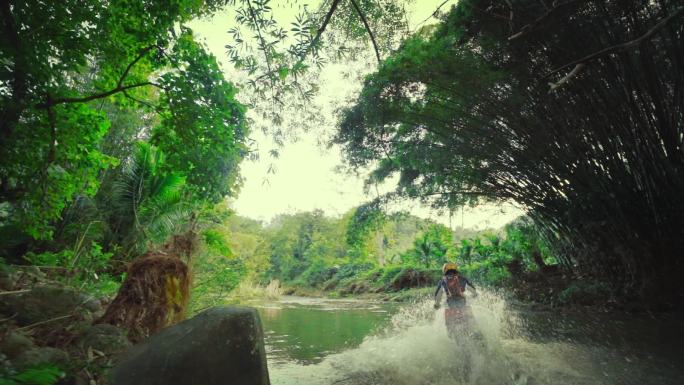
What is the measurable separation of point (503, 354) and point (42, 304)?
6.40m

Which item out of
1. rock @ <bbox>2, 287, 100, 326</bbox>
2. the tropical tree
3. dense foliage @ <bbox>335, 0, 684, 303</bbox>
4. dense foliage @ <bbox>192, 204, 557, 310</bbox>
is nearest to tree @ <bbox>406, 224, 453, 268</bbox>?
dense foliage @ <bbox>192, 204, 557, 310</bbox>

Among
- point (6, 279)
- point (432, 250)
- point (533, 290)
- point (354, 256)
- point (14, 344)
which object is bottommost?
point (533, 290)

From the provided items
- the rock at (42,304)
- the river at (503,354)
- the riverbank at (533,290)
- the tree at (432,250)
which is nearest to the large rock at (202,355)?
the rock at (42,304)

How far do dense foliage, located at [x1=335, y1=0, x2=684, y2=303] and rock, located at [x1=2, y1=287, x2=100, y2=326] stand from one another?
566cm

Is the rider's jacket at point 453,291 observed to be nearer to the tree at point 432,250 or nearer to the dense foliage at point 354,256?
the dense foliage at point 354,256

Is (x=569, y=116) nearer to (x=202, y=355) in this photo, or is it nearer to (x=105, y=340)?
(x=202, y=355)

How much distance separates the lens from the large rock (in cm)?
304

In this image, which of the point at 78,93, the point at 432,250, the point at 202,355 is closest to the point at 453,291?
the point at 202,355

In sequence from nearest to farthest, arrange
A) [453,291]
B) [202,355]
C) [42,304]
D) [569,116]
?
1. [202,355]
2. [42,304]
3. [453,291]
4. [569,116]

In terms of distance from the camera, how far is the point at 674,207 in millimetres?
6305

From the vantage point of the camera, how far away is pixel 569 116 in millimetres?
6250

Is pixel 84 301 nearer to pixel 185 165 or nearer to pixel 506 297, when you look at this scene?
pixel 185 165

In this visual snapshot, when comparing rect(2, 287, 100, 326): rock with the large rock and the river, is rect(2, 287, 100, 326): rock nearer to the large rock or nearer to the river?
the large rock

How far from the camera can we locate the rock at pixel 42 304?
337 centimetres
